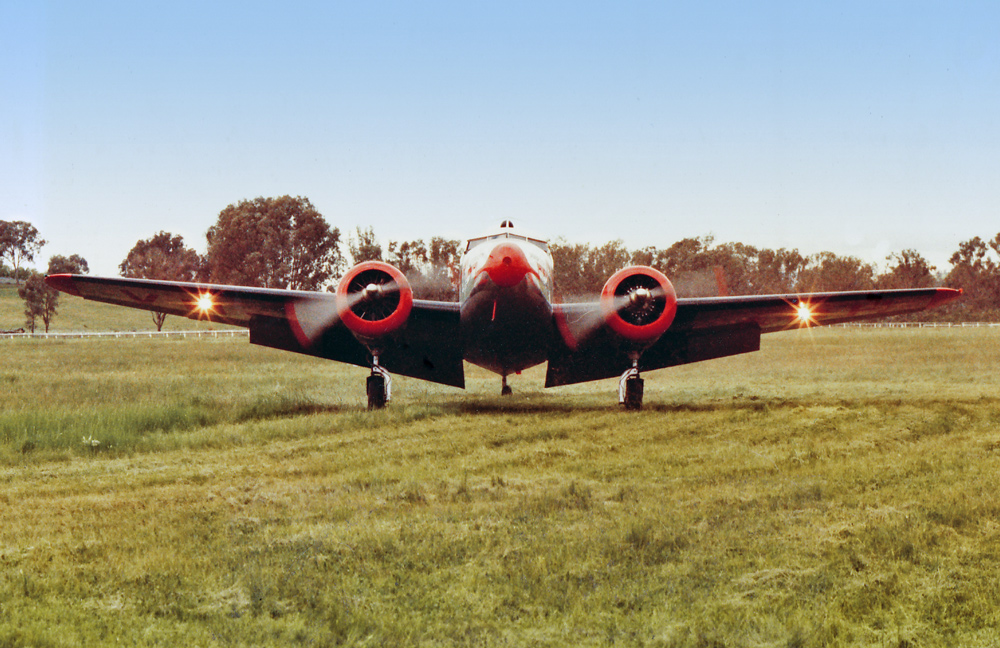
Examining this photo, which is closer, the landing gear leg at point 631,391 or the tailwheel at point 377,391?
Answer: the tailwheel at point 377,391

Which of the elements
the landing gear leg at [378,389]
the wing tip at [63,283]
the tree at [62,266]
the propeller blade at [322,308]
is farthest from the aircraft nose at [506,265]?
the tree at [62,266]

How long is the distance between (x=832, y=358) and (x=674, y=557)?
105 feet

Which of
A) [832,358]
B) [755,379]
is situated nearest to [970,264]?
[832,358]

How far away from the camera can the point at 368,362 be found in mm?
19094

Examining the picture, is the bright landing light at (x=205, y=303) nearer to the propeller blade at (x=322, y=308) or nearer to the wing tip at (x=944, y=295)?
the propeller blade at (x=322, y=308)

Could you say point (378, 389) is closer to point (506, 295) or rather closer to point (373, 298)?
point (373, 298)

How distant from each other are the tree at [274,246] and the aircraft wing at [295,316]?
81.2 ft

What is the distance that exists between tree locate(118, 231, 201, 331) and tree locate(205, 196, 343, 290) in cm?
1378

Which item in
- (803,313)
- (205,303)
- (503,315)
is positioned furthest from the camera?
(803,313)

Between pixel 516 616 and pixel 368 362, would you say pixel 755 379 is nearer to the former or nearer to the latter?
pixel 368 362

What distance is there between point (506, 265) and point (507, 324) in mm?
1954

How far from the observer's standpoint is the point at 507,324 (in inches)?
643

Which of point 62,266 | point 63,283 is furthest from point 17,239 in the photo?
point 63,283

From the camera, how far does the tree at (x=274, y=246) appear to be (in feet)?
144
